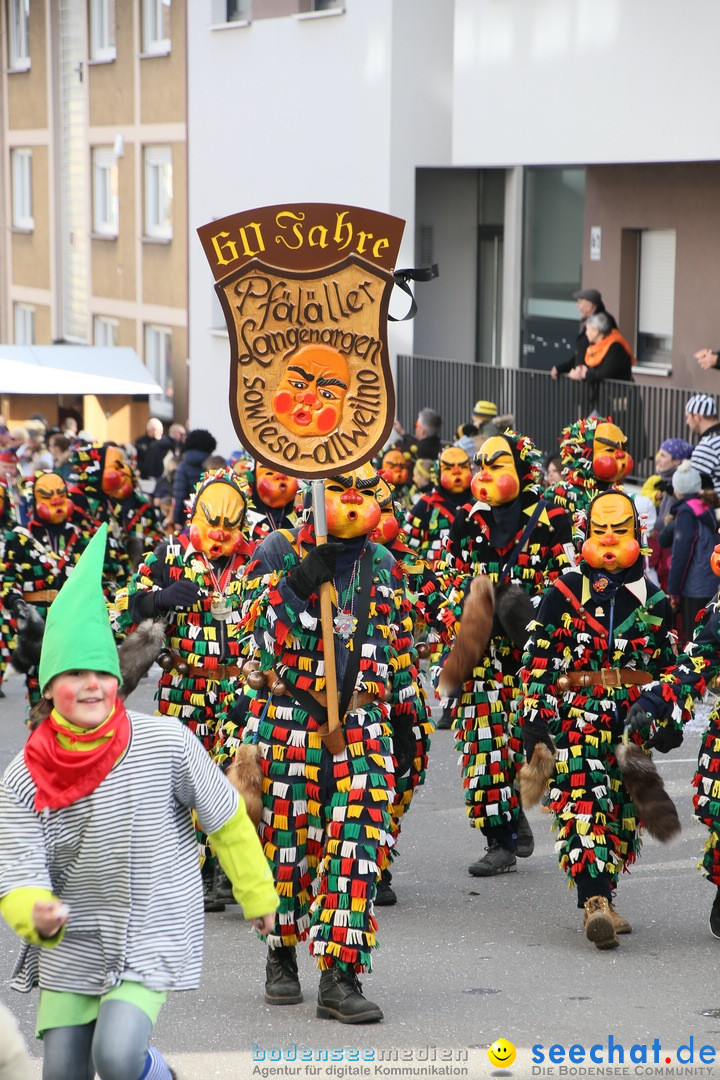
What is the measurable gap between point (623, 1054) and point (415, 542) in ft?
16.8

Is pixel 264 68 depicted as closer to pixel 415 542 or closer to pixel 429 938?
pixel 415 542

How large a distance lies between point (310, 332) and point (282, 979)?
2.43 m

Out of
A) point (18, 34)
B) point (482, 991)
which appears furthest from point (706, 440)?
point (18, 34)

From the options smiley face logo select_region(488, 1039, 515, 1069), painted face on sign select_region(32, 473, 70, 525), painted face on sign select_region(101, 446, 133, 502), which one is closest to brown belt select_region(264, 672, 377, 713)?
smiley face logo select_region(488, 1039, 515, 1069)

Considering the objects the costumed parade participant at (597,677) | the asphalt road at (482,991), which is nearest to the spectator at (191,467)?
the asphalt road at (482,991)

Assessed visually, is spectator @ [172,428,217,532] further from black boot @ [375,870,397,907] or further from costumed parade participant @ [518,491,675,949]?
costumed parade participant @ [518,491,675,949]

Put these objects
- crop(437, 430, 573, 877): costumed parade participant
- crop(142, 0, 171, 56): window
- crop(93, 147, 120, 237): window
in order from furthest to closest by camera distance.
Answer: crop(93, 147, 120, 237): window < crop(142, 0, 171, 56): window < crop(437, 430, 573, 877): costumed parade participant

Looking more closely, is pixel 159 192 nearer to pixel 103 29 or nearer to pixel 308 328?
pixel 103 29

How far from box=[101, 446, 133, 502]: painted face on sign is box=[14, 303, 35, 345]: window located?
79.7ft

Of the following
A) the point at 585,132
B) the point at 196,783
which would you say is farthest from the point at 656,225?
the point at 196,783

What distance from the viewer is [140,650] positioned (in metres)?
7.47

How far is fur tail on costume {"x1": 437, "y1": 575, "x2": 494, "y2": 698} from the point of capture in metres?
7.43

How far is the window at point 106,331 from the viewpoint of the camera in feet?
101

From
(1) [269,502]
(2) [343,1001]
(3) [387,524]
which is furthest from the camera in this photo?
(1) [269,502]
